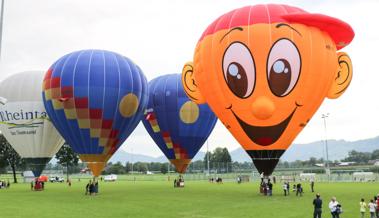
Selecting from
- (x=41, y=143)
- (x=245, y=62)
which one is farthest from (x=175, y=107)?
(x=245, y=62)

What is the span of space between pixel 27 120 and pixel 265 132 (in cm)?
2328

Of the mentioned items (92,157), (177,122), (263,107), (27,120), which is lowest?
(92,157)

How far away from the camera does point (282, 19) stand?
2341 centimetres

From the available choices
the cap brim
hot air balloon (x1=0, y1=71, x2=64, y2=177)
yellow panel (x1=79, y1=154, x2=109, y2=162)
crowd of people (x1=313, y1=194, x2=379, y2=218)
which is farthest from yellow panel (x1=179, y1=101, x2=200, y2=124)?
crowd of people (x1=313, y1=194, x2=379, y2=218)

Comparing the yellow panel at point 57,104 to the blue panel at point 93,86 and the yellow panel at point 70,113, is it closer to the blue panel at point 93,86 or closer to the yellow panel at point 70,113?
the blue panel at point 93,86

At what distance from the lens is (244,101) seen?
23.3m

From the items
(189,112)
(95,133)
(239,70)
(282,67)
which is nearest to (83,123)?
(95,133)

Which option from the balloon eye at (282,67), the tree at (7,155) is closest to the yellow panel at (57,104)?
the balloon eye at (282,67)

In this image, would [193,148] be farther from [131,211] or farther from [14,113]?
[131,211]

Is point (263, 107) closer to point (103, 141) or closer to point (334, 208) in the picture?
point (334, 208)

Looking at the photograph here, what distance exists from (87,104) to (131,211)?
474 inches

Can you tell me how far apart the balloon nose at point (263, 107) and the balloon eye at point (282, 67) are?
57 centimetres

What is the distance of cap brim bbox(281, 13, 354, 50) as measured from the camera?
2320 cm

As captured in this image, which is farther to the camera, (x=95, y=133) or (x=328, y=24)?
(x=95, y=133)
